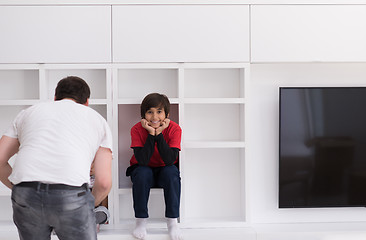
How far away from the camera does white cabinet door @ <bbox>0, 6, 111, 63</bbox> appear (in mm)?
2668

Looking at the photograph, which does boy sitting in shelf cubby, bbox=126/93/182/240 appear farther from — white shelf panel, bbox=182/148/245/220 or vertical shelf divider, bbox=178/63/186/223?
white shelf panel, bbox=182/148/245/220

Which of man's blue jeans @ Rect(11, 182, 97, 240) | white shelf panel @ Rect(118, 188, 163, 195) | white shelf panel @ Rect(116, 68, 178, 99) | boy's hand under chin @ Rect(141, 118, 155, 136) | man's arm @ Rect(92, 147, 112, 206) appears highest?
white shelf panel @ Rect(116, 68, 178, 99)

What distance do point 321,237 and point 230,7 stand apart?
1.47m

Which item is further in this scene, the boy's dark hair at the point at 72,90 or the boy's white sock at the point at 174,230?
the boy's white sock at the point at 174,230

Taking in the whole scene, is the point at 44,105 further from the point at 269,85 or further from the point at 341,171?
the point at 341,171

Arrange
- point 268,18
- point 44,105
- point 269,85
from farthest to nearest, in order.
A: point 269,85 → point 268,18 → point 44,105

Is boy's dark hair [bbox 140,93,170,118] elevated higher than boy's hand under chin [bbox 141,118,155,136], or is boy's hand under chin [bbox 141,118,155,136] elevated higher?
boy's dark hair [bbox 140,93,170,118]

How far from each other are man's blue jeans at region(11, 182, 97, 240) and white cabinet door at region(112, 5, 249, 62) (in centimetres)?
114

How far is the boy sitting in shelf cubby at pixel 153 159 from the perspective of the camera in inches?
99.7

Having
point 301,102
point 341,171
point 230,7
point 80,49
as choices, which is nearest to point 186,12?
point 230,7

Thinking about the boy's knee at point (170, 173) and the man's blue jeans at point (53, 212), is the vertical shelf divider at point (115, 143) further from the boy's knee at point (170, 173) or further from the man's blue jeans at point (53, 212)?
the man's blue jeans at point (53, 212)

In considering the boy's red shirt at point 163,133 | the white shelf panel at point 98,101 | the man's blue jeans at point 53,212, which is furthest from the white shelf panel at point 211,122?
the man's blue jeans at point 53,212

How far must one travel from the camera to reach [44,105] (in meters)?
1.82

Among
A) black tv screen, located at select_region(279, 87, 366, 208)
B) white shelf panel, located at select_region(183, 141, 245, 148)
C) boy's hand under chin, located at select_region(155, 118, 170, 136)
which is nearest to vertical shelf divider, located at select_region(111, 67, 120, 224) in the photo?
boy's hand under chin, located at select_region(155, 118, 170, 136)
